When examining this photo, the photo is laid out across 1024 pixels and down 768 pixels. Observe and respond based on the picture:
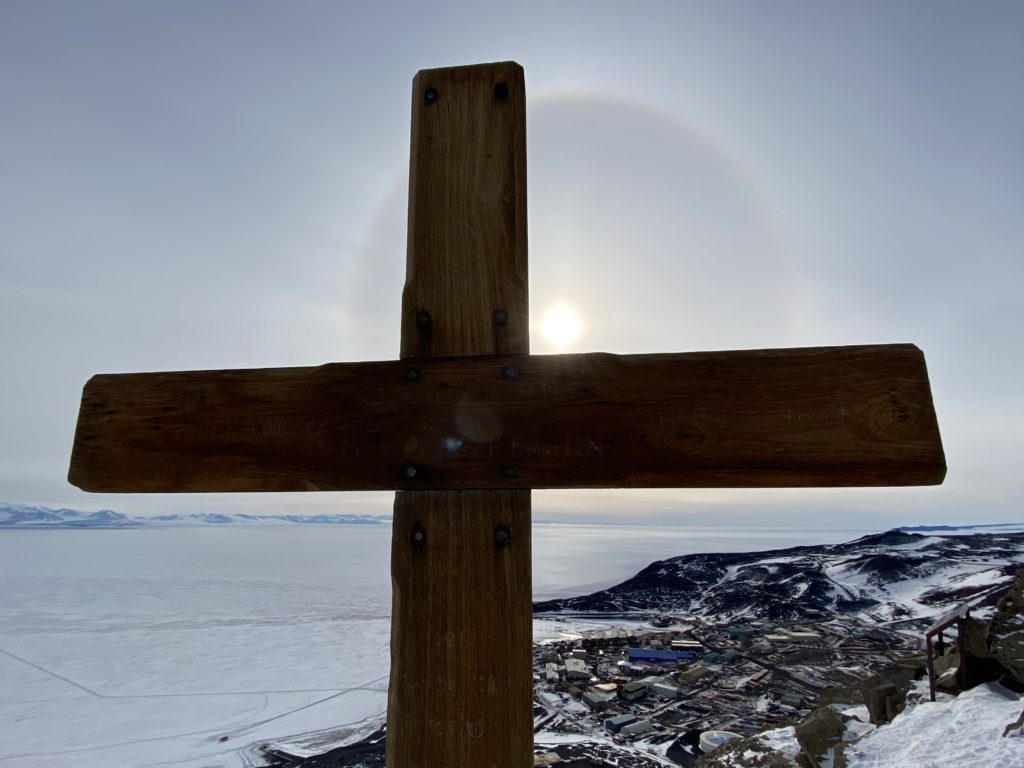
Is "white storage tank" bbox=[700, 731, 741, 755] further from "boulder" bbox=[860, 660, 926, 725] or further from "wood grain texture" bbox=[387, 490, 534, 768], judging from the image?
"wood grain texture" bbox=[387, 490, 534, 768]

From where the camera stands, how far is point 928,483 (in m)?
0.75

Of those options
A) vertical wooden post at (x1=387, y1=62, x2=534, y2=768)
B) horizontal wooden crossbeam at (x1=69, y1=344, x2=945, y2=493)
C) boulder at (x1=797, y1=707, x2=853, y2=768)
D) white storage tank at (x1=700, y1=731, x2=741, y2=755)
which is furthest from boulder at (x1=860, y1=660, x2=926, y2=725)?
vertical wooden post at (x1=387, y1=62, x2=534, y2=768)

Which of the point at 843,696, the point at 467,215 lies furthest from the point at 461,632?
the point at 843,696

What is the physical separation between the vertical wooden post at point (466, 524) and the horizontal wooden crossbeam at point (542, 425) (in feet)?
0.13

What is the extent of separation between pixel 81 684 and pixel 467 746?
27.9 m

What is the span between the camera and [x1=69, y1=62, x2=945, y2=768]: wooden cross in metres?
0.78

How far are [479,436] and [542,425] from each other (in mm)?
101

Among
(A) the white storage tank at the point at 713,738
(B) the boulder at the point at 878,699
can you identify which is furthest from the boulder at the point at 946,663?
(A) the white storage tank at the point at 713,738

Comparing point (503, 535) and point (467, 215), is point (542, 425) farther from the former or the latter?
point (467, 215)

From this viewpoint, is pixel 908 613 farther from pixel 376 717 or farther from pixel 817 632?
pixel 376 717

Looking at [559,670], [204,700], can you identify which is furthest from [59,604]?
[559,670]

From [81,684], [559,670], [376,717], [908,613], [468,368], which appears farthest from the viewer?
[908,613]

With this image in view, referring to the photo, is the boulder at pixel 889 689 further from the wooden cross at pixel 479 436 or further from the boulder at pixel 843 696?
the wooden cross at pixel 479 436

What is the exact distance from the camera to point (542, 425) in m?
0.83
